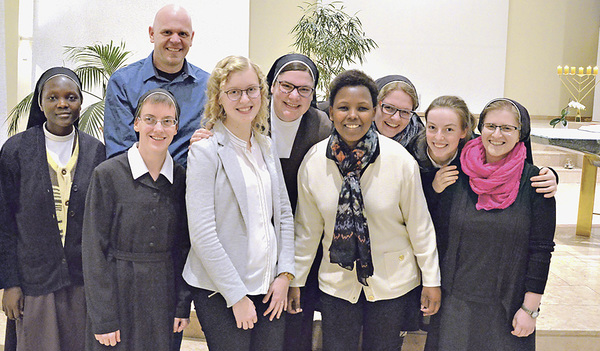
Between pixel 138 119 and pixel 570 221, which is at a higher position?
pixel 138 119

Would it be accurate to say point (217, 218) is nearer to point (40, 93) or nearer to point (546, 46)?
point (40, 93)

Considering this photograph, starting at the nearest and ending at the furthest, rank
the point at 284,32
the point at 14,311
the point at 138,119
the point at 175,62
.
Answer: the point at 138,119
the point at 14,311
the point at 175,62
the point at 284,32

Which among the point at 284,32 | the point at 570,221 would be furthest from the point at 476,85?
the point at 570,221

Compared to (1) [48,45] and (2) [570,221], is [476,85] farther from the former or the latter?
(1) [48,45]

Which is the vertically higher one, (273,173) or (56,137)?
(56,137)

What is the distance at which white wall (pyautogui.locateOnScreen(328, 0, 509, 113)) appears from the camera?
11164 millimetres

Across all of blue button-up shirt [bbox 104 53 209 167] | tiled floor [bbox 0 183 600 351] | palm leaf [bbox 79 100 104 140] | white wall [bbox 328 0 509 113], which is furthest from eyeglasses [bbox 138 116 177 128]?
white wall [bbox 328 0 509 113]

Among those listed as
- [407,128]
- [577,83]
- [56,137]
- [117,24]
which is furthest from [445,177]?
[577,83]

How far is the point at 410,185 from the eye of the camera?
7.55 feet

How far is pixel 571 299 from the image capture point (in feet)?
13.1

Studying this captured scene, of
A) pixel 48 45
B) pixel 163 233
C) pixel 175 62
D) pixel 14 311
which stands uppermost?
pixel 48 45

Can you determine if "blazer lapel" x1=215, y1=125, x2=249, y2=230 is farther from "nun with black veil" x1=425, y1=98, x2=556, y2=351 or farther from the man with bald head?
"nun with black veil" x1=425, y1=98, x2=556, y2=351

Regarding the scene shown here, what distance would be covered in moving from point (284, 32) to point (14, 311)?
8.62 metres

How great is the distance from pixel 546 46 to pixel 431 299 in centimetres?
1149
